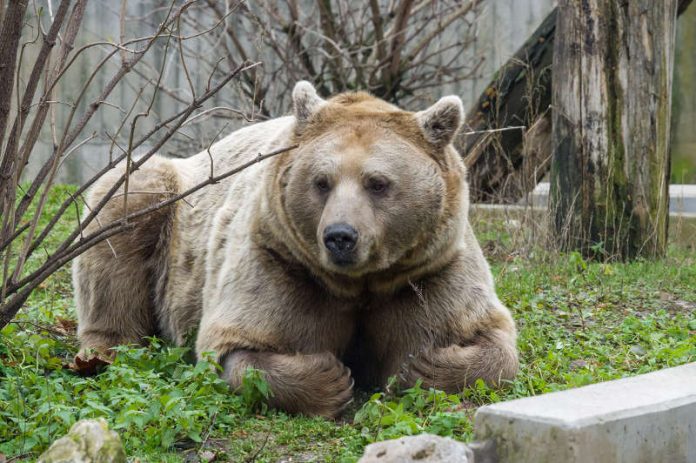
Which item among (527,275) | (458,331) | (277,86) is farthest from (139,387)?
(277,86)

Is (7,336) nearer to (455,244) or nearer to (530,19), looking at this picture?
(455,244)

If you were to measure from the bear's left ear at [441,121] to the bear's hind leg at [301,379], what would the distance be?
111 cm

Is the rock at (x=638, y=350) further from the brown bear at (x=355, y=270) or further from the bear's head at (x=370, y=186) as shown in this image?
the bear's head at (x=370, y=186)

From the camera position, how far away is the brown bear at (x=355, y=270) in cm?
439

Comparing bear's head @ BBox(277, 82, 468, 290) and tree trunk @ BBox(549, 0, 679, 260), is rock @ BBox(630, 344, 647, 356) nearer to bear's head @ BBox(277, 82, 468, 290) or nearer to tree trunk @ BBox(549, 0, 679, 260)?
bear's head @ BBox(277, 82, 468, 290)

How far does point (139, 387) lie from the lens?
14.2ft

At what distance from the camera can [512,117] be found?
31.2 ft

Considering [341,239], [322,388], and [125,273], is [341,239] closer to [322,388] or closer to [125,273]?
[322,388]

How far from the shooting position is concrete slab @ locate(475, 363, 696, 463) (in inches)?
119

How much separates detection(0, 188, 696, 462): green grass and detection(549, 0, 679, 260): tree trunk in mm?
1230

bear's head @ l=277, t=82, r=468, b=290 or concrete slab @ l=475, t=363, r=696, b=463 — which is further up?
bear's head @ l=277, t=82, r=468, b=290

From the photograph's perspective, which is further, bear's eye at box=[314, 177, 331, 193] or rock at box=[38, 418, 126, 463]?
bear's eye at box=[314, 177, 331, 193]

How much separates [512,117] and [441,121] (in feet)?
16.3

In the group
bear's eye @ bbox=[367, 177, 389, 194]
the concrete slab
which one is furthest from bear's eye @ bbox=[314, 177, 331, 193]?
the concrete slab
